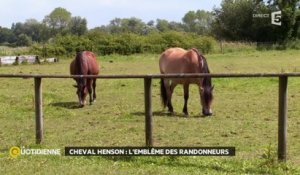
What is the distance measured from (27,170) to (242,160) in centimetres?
288

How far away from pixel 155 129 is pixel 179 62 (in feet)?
10.5

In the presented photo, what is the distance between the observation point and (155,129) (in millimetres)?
9695

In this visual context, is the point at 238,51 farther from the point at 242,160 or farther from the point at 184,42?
the point at 242,160

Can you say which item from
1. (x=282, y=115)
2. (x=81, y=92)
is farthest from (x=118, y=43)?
(x=282, y=115)

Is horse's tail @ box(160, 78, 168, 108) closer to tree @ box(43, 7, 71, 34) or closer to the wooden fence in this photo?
the wooden fence

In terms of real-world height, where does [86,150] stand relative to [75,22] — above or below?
below

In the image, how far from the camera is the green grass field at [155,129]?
6.36m

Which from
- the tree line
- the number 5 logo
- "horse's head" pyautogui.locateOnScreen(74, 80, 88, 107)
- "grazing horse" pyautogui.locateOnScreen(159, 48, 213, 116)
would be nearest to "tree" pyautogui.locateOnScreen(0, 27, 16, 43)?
the tree line

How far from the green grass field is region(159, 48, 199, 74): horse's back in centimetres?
106

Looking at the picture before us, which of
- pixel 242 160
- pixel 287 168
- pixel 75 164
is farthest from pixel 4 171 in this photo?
pixel 287 168

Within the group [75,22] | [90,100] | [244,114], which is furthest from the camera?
[75,22]

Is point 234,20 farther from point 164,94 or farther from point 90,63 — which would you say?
point 164,94

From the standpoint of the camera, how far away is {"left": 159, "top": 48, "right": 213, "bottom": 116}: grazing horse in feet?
36.7

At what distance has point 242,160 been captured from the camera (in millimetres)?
6723
